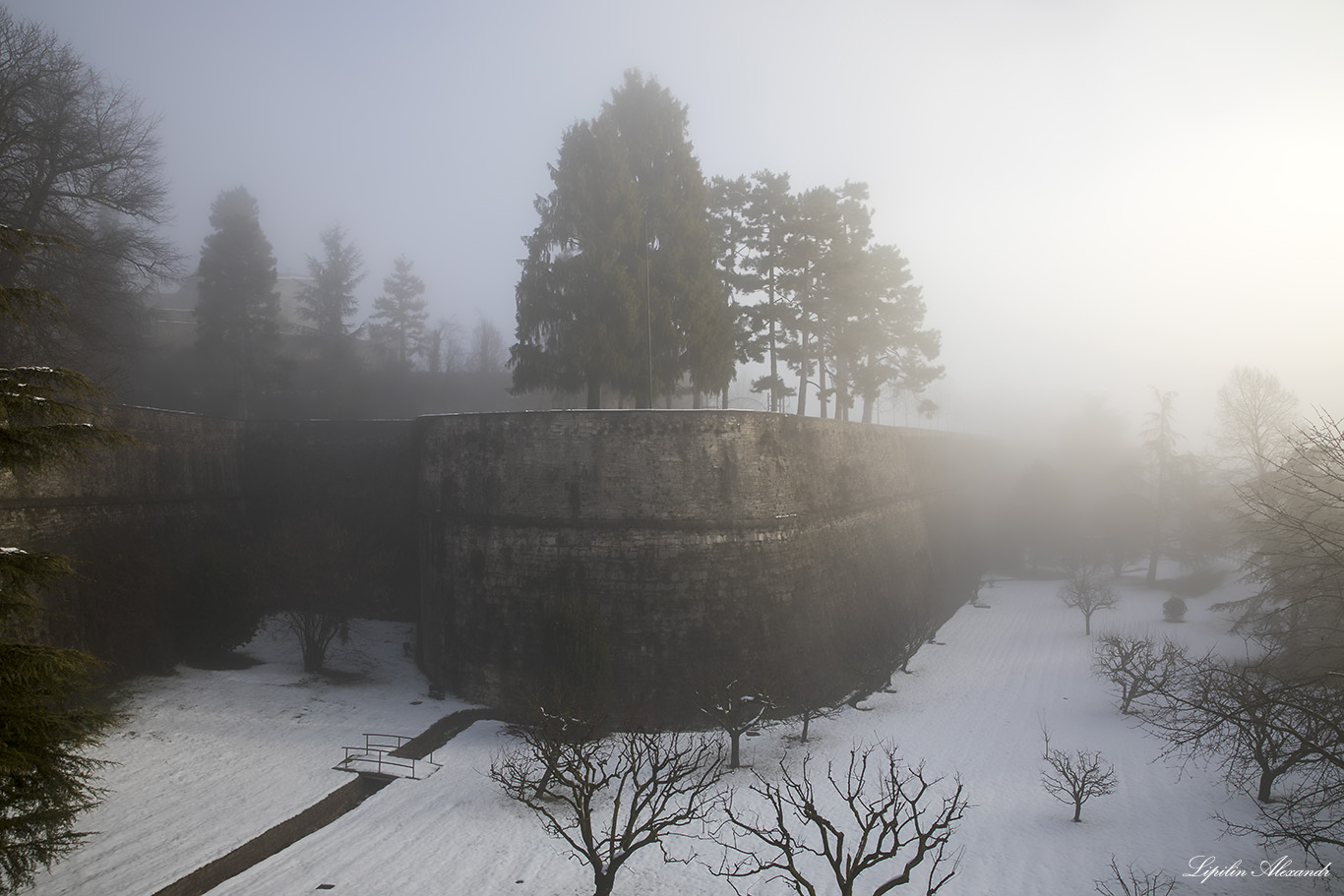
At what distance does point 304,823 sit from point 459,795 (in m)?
2.56

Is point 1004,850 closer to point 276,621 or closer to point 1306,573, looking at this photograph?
point 1306,573

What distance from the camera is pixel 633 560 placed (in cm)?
1545

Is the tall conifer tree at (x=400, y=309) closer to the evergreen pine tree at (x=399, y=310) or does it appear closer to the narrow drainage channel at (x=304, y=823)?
the evergreen pine tree at (x=399, y=310)

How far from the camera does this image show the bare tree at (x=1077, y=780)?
12.1m

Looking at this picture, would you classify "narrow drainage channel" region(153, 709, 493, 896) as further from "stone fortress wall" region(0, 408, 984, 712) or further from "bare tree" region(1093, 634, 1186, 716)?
"bare tree" region(1093, 634, 1186, 716)

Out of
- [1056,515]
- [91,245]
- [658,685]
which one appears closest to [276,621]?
[91,245]

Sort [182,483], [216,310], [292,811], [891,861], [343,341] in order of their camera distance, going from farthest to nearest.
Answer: [343,341], [216,310], [182,483], [292,811], [891,861]

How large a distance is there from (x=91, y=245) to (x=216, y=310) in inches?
538

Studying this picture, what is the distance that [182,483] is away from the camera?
20.4 m

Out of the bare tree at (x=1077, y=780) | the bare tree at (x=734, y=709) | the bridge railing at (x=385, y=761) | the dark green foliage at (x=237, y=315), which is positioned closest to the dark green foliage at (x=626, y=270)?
the bare tree at (x=734, y=709)

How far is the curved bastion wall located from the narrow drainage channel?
1.80 meters

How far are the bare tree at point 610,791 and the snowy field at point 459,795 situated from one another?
49cm

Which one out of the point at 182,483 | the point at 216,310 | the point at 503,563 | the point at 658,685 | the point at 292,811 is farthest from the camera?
the point at 216,310

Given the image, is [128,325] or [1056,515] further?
[1056,515]
